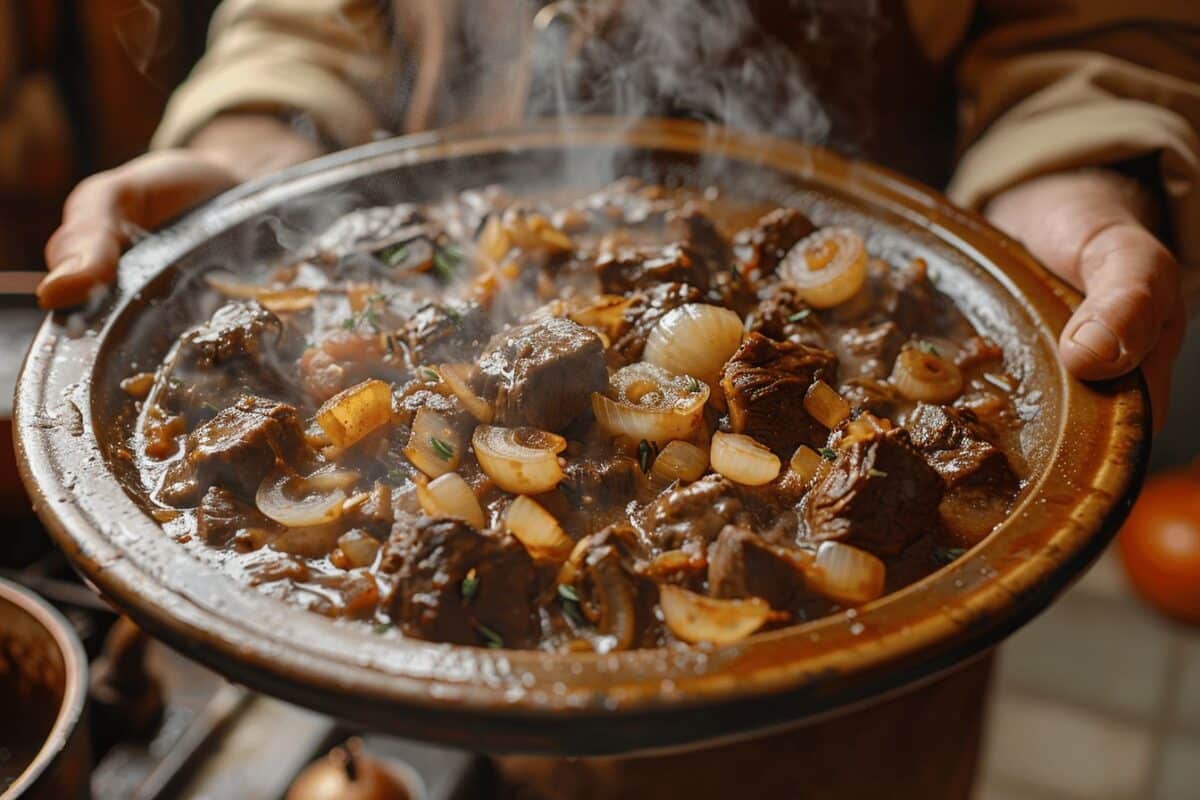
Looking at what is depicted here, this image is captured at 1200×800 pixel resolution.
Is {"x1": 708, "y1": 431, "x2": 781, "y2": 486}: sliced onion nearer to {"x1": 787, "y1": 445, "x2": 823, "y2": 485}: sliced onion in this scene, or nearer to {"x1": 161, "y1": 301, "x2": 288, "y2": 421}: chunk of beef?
{"x1": 787, "y1": 445, "x2": 823, "y2": 485}: sliced onion

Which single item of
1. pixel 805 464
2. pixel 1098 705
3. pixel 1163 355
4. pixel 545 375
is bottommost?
pixel 1098 705

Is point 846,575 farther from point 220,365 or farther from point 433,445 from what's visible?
point 220,365

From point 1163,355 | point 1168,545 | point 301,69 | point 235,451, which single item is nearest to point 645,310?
point 235,451

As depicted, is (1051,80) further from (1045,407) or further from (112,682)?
(112,682)

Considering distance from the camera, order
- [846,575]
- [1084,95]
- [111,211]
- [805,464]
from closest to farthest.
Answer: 1. [846,575]
2. [805,464]
3. [111,211]
4. [1084,95]

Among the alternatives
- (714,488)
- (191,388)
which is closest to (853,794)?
(714,488)

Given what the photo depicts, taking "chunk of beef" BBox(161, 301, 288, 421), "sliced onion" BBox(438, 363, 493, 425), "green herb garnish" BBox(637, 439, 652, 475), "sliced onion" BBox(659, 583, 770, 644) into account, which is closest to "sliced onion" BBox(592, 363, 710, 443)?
"green herb garnish" BBox(637, 439, 652, 475)
